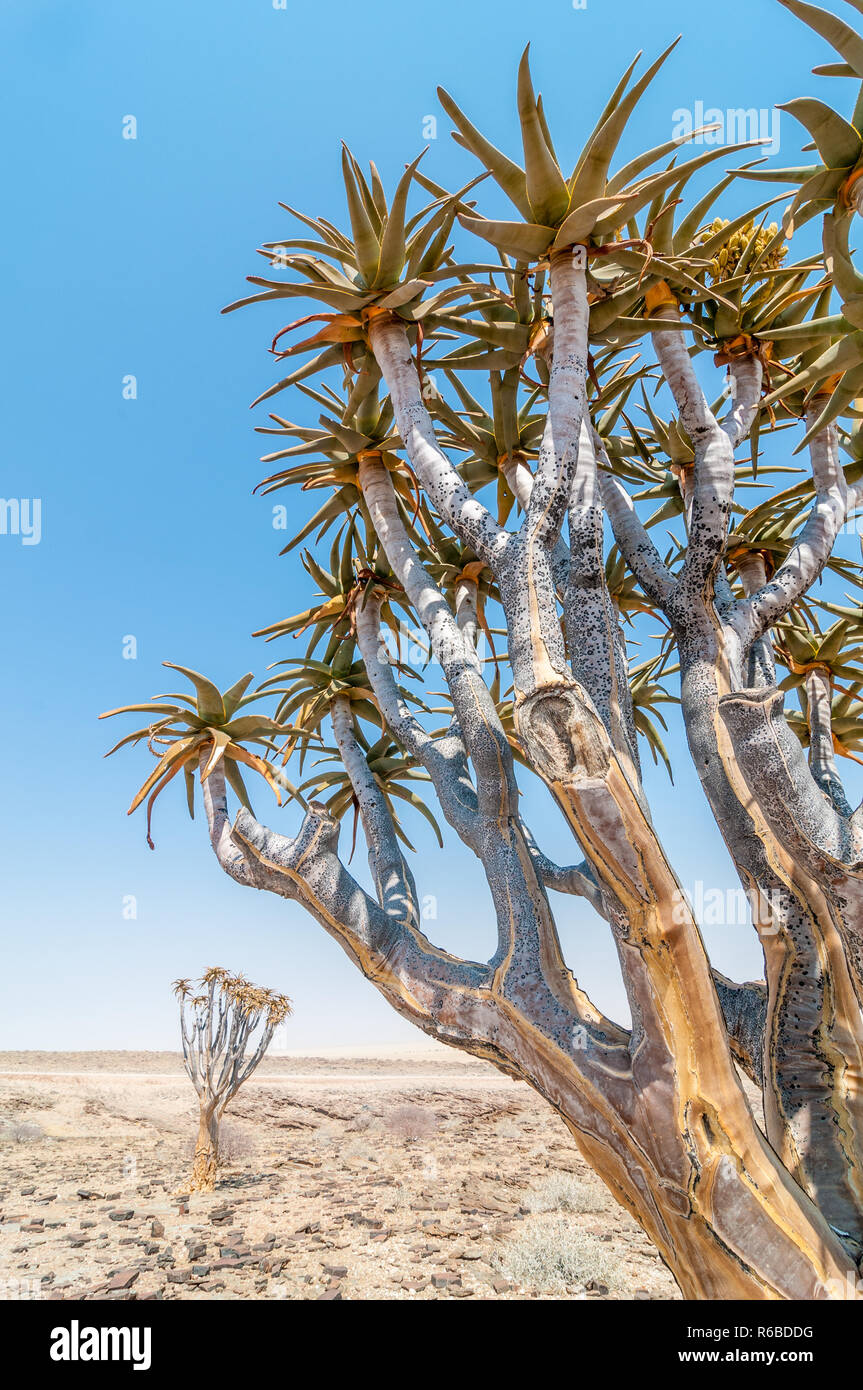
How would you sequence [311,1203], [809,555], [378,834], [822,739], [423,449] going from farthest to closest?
[311,1203] → [822,739] → [378,834] → [809,555] → [423,449]

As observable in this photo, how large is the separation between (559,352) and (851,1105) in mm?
4830

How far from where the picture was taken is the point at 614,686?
505cm

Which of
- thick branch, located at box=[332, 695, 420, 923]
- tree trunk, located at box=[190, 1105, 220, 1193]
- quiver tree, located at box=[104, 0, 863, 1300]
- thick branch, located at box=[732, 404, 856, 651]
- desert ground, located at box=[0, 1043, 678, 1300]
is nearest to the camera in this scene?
quiver tree, located at box=[104, 0, 863, 1300]

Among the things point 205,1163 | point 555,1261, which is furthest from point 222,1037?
point 555,1261

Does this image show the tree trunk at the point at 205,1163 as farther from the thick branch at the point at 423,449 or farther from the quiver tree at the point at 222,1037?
the thick branch at the point at 423,449

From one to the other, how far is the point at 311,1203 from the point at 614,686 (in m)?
9.98

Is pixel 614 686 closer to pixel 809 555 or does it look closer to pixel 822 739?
pixel 809 555

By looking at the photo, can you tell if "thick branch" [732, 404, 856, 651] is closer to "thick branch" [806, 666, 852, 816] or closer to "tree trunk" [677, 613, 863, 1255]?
"tree trunk" [677, 613, 863, 1255]

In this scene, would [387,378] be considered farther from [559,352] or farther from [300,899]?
[300,899]

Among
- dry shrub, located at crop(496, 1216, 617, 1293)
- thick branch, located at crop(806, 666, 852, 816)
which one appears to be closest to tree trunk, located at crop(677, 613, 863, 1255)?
thick branch, located at crop(806, 666, 852, 816)

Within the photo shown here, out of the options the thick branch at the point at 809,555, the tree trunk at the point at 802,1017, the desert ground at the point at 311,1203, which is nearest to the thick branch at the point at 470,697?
the tree trunk at the point at 802,1017

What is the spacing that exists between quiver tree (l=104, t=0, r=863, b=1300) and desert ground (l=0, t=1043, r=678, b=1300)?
4.02m

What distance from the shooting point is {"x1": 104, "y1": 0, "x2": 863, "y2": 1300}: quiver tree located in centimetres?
407

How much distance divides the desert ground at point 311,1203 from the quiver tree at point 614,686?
13.2 ft
